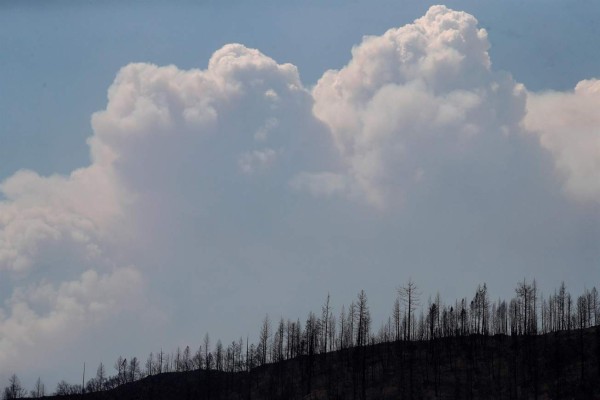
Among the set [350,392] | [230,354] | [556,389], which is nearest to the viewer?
[556,389]

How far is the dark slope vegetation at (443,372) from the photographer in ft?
342

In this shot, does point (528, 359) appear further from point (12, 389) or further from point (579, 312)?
point (12, 389)

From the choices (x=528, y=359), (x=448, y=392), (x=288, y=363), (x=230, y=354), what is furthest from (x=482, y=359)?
(x=230, y=354)

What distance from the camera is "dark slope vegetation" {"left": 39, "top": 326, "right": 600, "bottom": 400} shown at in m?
104

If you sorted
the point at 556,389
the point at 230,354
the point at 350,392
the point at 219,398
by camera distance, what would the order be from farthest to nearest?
the point at 230,354 < the point at 219,398 < the point at 350,392 < the point at 556,389

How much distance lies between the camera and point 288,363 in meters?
142

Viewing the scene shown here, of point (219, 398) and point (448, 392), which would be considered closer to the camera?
point (448, 392)

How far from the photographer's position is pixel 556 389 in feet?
326

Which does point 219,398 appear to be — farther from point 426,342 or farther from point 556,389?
point 556,389

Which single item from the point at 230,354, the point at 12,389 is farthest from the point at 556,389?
the point at 12,389

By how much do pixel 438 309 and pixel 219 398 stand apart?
39.6 meters

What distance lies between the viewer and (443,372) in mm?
114438

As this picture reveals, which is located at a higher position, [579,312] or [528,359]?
[579,312]

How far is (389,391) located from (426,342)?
20941 mm
